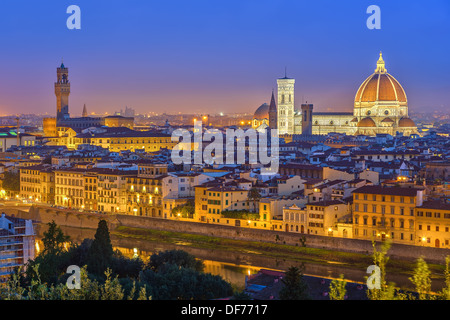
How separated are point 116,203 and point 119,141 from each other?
28.5 meters

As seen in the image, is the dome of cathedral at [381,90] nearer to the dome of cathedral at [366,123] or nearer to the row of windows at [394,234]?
the dome of cathedral at [366,123]

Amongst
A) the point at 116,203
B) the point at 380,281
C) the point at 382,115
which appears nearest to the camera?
the point at 380,281

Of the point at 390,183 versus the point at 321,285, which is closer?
the point at 321,285

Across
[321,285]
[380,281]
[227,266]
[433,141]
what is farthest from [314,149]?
[380,281]

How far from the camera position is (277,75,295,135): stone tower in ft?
277

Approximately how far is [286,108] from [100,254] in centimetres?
6655

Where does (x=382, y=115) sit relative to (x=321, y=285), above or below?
above

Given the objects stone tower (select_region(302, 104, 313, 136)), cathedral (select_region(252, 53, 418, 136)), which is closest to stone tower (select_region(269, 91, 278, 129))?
cathedral (select_region(252, 53, 418, 136))

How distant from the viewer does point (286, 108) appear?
277 feet

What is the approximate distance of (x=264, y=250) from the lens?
24078 mm

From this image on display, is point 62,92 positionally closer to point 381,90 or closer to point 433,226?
point 381,90

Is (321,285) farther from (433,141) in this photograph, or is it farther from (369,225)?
(433,141)

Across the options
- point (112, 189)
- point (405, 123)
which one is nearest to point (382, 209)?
point (112, 189)

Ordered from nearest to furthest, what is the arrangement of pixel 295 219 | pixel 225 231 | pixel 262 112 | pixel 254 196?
pixel 295 219 → pixel 225 231 → pixel 254 196 → pixel 262 112
